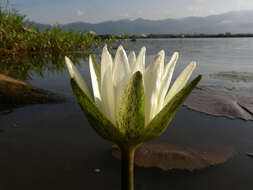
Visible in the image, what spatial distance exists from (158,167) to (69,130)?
0.57 meters

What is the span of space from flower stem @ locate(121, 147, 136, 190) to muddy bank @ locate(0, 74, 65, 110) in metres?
1.29

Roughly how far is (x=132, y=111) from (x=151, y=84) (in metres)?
0.08

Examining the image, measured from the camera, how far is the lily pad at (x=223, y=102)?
4.68ft

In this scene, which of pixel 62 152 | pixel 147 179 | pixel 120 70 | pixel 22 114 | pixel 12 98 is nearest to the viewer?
pixel 120 70

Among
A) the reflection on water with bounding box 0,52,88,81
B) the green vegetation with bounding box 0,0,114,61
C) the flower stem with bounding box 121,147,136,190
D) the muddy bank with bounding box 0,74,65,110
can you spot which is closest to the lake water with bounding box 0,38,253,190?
the muddy bank with bounding box 0,74,65,110

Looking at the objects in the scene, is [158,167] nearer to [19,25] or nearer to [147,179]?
[147,179]

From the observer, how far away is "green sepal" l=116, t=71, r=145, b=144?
0.42 metres

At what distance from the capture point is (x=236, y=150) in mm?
906

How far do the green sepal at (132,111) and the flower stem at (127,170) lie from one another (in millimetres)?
28

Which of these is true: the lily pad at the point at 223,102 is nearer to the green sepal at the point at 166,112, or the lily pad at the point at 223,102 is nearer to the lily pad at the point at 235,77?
the lily pad at the point at 235,77

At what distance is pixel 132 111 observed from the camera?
42 centimetres

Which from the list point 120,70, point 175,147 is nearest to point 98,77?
point 120,70

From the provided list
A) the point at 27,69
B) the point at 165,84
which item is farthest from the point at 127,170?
the point at 27,69

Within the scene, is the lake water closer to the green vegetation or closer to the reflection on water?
the reflection on water
